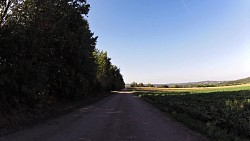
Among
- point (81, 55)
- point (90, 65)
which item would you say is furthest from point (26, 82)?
point (90, 65)

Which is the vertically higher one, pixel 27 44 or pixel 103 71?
pixel 103 71

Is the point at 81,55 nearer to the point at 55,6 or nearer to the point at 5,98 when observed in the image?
the point at 55,6

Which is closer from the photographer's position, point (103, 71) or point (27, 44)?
point (27, 44)

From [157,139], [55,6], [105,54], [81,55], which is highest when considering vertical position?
[105,54]

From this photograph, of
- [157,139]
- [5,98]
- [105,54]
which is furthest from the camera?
[105,54]

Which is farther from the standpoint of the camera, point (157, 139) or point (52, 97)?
point (52, 97)

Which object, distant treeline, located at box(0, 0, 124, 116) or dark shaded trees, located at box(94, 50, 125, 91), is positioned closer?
distant treeline, located at box(0, 0, 124, 116)

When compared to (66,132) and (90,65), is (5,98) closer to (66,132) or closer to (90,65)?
(66,132)

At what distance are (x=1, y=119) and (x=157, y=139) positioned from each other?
730 cm

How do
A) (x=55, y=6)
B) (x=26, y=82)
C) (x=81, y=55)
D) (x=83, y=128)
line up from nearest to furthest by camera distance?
1. (x=83, y=128)
2. (x=26, y=82)
3. (x=55, y=6)
4. (x=81, y=55)

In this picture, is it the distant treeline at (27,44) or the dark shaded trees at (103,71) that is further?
the dark shaded trees at (103,71)

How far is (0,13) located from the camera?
1550 centimetres

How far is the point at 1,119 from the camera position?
12320 mm

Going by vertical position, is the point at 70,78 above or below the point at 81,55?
below
